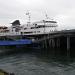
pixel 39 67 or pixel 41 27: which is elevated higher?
pixel 41 27

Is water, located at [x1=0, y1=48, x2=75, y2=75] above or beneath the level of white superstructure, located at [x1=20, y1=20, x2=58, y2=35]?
beneath

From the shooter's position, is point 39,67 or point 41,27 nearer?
point 39,67

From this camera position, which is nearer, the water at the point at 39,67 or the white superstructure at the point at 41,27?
the water at the point at 39,67

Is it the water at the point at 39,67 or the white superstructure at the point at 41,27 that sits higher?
the white superstructure at the point at 41,27

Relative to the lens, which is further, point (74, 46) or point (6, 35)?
point (6, 35)

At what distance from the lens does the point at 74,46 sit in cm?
7094

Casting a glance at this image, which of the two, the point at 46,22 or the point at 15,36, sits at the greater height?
the point at 46,22

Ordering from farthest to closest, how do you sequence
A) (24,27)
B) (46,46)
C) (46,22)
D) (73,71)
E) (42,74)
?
(24,27), (46,22), (46,46), (73,71), (42,74)

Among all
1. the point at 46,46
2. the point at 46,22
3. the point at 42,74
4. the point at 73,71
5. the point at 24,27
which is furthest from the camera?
the point at 24,27

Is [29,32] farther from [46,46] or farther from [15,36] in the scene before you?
[46,46]

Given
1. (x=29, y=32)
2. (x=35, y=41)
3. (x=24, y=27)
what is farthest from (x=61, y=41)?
(x=24, y=27)

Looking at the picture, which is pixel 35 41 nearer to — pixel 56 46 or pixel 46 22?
pixel 56 46

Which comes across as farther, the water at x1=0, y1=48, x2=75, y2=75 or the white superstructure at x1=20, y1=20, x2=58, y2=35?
the white superstructure at x1=20, y1=20, x2=58, y2=35

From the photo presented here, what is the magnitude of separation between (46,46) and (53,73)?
37.9 meters
